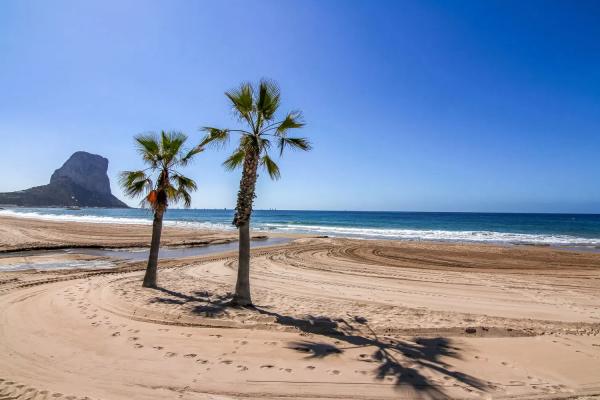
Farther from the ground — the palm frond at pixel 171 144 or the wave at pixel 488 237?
the palm frond at pixel 171 144

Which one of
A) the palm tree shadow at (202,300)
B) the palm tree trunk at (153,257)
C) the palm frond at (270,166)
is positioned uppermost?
the palm frond at (270,166)

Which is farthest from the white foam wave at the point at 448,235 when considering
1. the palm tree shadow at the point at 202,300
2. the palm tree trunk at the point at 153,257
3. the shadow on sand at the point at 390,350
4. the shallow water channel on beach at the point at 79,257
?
the shadow on sand at the point at 390,350

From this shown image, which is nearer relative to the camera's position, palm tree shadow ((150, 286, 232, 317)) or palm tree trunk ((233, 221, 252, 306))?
palm tree shadow ((150, 286, 232, 317))

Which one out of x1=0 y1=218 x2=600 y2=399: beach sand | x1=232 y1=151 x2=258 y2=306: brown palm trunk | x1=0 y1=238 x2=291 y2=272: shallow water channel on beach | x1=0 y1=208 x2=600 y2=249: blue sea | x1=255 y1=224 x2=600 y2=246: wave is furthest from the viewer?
x1=0 y1=208 x2=600 y2=249: blue sea

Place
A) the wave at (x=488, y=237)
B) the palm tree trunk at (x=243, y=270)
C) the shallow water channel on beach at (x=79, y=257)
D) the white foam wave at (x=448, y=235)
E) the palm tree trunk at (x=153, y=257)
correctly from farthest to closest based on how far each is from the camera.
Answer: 1. the white foam wave at (x=448, y=235)
2. the wave at (x=488, y=237)
3. the shallow water channel on beach at (x=79, y=257)
4. the palm tree trunk at (x=153, y=257)
5. the palm tree trunk at (x=243, y=270)

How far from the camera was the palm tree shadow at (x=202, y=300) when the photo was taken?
29.0 feet

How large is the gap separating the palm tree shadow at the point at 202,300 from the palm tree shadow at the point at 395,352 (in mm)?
1809

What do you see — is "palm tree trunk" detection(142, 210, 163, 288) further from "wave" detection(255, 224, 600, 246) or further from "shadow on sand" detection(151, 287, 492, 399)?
"wave" detection(255, 224, 600, 246)

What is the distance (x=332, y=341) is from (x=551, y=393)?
358 centimetres

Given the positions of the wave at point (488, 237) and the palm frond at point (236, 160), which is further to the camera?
the wave at point (488, 237)

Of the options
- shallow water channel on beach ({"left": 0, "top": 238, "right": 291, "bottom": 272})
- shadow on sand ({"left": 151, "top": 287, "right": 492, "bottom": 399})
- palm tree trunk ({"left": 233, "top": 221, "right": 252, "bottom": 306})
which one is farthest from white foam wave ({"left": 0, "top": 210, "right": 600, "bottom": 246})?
shadow on sand ({"left": 151, "top": 287, "right": 492, "bottom": 399})

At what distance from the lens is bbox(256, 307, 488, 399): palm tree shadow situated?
5.00 m

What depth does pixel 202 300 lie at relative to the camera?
10.1m

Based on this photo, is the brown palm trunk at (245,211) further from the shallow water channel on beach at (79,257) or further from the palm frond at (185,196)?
the shallow water channel on beach at (79,257)
